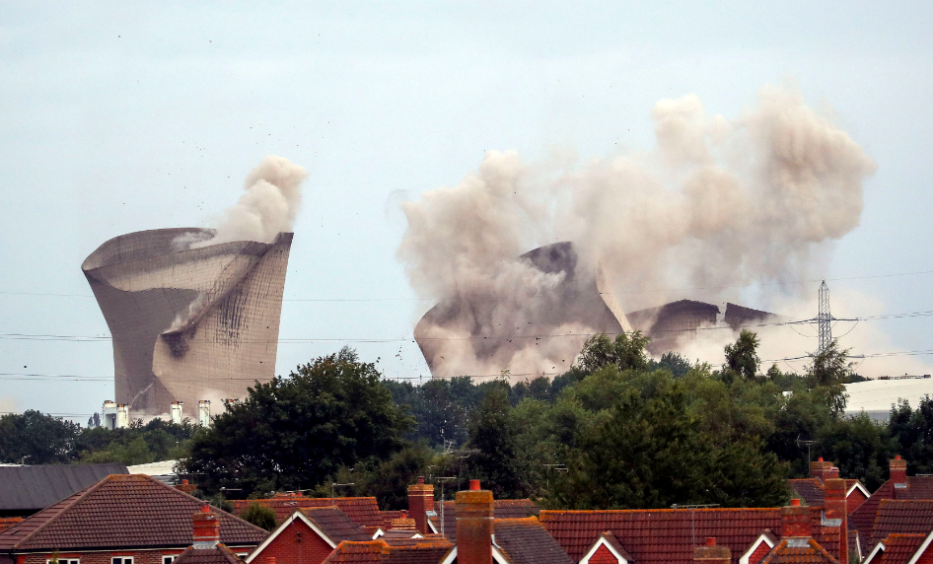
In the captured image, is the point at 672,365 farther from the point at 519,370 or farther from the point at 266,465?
the point at 266,465

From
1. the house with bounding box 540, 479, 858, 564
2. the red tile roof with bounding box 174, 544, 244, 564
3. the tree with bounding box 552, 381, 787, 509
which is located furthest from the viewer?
the tree with bounding box 552, 381, 787, 509

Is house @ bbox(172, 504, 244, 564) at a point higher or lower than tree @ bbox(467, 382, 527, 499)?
lower

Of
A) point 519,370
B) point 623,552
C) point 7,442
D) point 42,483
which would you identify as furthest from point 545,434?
point 519,370

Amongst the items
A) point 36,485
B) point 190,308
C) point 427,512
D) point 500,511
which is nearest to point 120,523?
point 427,512

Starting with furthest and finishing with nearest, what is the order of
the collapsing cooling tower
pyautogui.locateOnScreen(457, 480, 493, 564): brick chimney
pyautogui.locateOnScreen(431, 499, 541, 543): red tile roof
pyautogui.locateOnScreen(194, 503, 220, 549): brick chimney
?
the collapsing cooling tower → pyautogui.locateOnScreen(431, 499, 541, 543): red tile roof → pyautogui.locateOnScreen(194, 503, 220, 549): brick chimney → pyautogui.locateOnScreen(457, 480, 493, 564): brick chimney

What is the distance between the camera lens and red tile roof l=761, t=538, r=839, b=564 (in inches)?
545

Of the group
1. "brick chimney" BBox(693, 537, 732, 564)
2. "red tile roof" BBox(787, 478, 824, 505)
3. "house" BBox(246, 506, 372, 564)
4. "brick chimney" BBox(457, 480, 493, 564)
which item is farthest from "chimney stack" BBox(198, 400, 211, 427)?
"brick chimney" BBox(457, 480, 493, 564)

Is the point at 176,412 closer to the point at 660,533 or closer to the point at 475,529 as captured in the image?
the point at 660,533

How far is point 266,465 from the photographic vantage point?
1967 inches

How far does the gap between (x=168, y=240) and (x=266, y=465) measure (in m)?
59.0

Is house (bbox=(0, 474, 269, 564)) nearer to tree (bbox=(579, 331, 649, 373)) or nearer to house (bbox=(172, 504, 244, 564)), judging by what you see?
house (bbox=(172, 504, 244, 564))

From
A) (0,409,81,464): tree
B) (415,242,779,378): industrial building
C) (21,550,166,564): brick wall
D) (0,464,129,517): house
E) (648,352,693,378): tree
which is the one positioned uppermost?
(415,242,779,378): industrial building

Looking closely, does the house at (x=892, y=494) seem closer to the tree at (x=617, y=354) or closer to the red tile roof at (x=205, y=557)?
the red tile roof at (x=205, y=557)

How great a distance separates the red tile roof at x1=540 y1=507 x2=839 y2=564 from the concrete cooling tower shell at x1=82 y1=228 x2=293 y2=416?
86.7m
